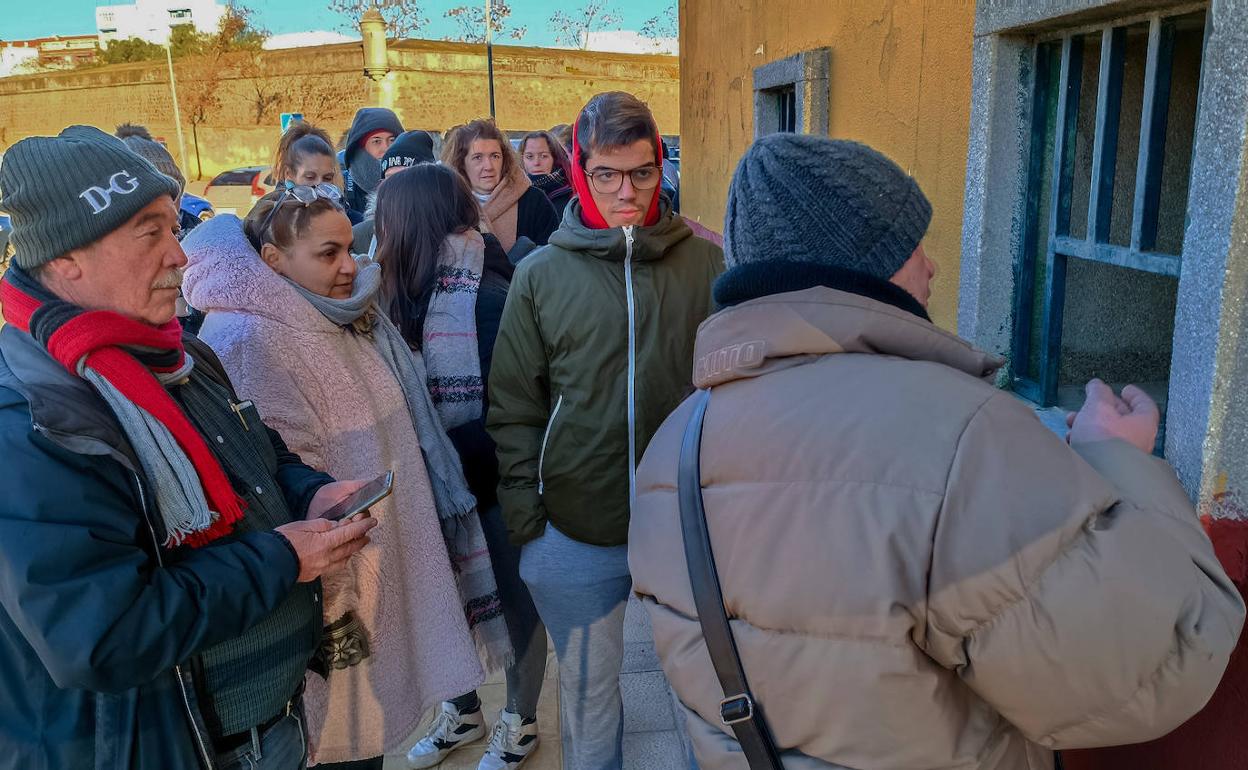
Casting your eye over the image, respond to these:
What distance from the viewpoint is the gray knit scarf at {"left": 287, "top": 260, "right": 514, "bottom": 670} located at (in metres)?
2.37

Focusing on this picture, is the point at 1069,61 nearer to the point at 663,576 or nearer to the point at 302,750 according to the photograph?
the point at 663,576

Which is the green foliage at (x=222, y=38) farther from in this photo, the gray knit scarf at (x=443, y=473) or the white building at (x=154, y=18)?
the gray knit scarf at (x=443, y=473)

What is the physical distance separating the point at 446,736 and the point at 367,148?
11.6ft

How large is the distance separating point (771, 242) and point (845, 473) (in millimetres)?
354

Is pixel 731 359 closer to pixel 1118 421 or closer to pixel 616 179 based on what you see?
pixel 1118 421

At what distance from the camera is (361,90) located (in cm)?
2933

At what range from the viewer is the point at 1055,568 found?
936mm

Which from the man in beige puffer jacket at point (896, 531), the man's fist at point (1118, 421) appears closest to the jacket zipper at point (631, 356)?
the man in beige puffer jacket at point (896, 531)

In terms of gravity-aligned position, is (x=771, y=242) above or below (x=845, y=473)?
above

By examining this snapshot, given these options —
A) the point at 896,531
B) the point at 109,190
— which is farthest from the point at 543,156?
the point at 896,531

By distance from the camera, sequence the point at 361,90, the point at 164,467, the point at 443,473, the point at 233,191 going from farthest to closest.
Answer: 1. the point at 361,90
2. the point at 233,191
3. the point at 443,473
4. the point at 164,467

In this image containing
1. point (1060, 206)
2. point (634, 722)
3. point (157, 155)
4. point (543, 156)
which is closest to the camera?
point (1060, 206)

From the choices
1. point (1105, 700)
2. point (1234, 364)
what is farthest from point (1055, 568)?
point (1234, 364)

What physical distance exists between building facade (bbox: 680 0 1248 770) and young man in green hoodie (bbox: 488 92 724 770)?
3.03ft
